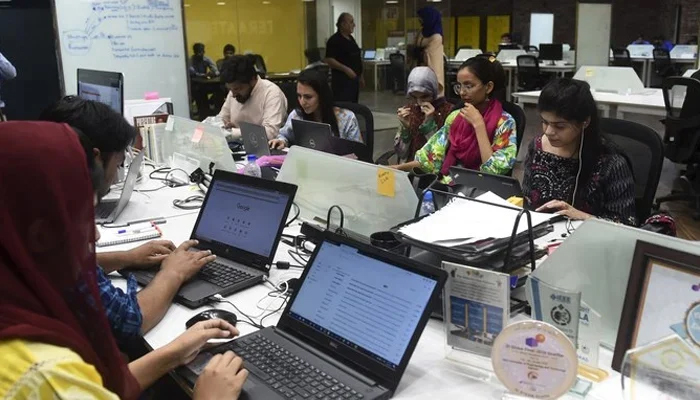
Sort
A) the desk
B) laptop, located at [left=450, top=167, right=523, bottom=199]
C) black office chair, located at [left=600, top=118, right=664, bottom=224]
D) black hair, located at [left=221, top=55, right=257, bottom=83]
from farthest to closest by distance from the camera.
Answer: the desk, black hair, located at [left=221, top=55, right=257, bottom=83], black office chair, located at [left=600, top=118, right=664, bottom=224], laptop, located at [left=450, top=167, right=523, bottom=199]

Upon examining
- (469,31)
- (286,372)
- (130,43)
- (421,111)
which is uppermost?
(469,31)

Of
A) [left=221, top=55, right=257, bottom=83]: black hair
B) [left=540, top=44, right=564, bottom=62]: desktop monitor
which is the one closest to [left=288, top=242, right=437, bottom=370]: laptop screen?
[left=221, top=55, right=257, bottom=83]: black hair

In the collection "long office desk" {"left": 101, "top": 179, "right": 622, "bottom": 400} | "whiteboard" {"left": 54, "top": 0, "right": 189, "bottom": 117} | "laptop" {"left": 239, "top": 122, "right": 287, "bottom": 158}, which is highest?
"whiteboard" {"left": 54, "top": 0, "right": 189, "bottom": 117}

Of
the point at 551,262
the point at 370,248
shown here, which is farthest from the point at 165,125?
the point at 551,262

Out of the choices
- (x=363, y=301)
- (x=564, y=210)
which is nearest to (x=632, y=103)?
(x=564, y=210)

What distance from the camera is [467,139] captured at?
9.90 ft

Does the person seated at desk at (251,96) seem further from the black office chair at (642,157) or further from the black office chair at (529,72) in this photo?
the black office chair at (529,72)

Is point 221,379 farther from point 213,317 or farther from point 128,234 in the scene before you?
point 128,234

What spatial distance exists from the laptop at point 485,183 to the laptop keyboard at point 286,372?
818 mm

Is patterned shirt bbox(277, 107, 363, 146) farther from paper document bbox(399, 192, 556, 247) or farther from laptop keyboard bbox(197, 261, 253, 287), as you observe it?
paper document bbox(399, 192, 556, 247)

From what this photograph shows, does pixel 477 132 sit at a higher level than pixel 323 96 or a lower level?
lower

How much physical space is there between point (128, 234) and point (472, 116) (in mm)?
1633

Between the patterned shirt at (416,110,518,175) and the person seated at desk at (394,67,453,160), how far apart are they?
401 mm

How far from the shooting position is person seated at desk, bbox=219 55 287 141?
4.10 m
